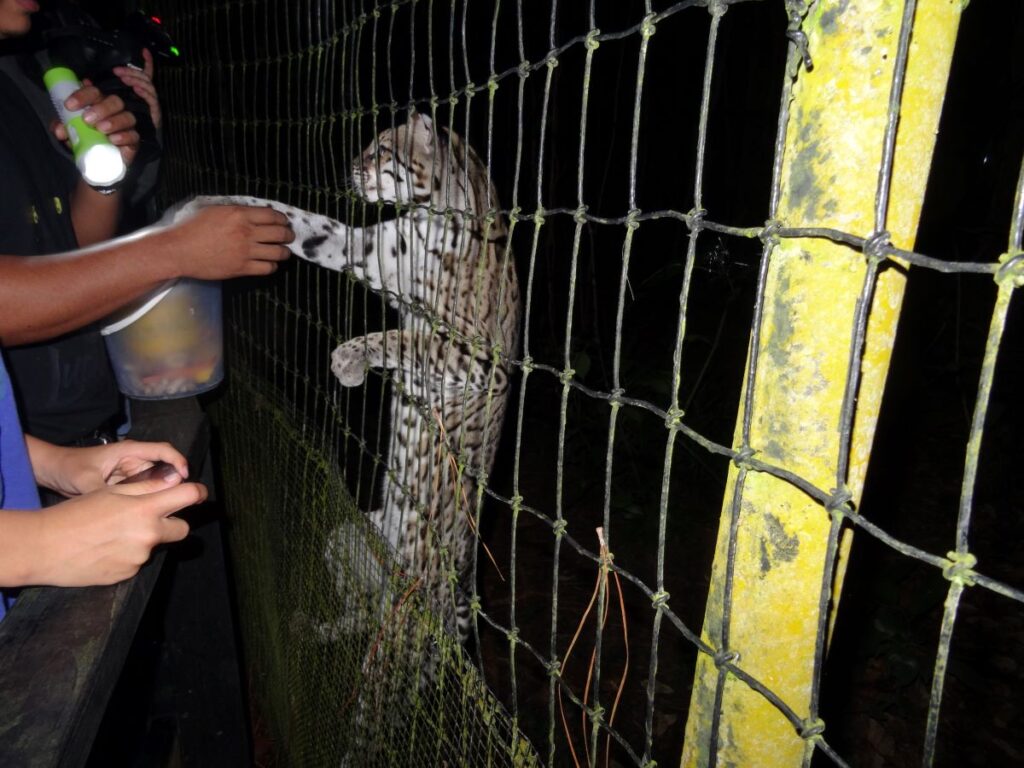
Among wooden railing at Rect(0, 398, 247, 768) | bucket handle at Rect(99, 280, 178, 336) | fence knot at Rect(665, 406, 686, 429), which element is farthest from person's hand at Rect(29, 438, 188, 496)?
fence knot at Rect(665, 406, 686, 429)

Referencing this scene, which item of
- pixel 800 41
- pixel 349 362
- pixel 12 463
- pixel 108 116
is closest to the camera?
pixel 800 41

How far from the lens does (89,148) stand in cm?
143

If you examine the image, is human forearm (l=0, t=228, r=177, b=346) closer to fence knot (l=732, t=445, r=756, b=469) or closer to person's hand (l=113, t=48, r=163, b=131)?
person's hand (l=113, t=48, r=163, b=131)

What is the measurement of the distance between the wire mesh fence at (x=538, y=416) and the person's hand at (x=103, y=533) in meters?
0.49

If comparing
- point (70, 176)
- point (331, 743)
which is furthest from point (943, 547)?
point (70, 176)

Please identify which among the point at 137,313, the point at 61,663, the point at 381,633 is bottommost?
the point at 381,633

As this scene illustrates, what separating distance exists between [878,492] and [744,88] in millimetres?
5767

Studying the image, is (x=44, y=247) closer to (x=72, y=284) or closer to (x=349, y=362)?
(x=72, y=284)

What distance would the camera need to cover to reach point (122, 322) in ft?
5.86

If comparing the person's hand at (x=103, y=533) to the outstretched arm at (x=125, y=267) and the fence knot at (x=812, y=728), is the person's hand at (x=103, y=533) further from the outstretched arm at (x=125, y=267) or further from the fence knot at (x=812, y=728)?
the fence knot at (x=812, y=728)

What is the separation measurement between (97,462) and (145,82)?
110 centimetres

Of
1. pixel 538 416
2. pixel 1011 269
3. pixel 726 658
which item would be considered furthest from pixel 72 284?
pixel 538 416

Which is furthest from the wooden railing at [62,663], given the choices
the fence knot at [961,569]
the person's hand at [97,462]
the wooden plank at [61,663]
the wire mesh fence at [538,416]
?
the fence knot at [961,569]

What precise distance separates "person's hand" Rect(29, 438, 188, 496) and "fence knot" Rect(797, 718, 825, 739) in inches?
42.1
